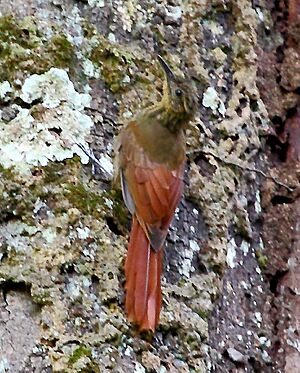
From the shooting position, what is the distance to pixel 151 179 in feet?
10.9

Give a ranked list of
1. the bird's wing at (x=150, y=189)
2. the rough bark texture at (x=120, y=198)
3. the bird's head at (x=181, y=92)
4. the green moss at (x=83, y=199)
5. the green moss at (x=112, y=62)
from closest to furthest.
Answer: the rough bark texture at (x=120, y=198) → the green moss at (x=83, y=199) → the bird's wing at (x=150, y=189) → the green moss at (x=112, y=62) → the bird's head at (x=181, y=92)

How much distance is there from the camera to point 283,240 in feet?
10.2

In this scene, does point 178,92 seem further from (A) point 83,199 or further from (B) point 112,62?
(A) point 83,199

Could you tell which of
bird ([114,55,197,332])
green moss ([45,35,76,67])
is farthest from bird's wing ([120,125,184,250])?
green moss ([45,35,76,67])

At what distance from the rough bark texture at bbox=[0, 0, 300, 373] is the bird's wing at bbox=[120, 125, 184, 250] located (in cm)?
5

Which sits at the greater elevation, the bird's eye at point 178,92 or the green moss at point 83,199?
the bird's eye at point 178,92

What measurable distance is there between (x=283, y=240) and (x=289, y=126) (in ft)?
1.45

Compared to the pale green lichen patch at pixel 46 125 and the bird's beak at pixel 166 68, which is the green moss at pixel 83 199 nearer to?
the pale green lichen patch at pixel 46 125

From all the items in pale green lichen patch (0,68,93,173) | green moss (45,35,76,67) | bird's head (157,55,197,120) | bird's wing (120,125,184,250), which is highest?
green moss (45,35,76,67)

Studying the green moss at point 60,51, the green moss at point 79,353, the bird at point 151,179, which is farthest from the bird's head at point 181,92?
the green moss at point 79,353

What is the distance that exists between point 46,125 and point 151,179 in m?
0.52

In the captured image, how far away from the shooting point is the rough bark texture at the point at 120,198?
262 cm

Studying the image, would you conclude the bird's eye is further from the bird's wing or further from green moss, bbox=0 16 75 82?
green moss, bbox=0 16 75 82

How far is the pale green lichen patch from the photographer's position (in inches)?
113
